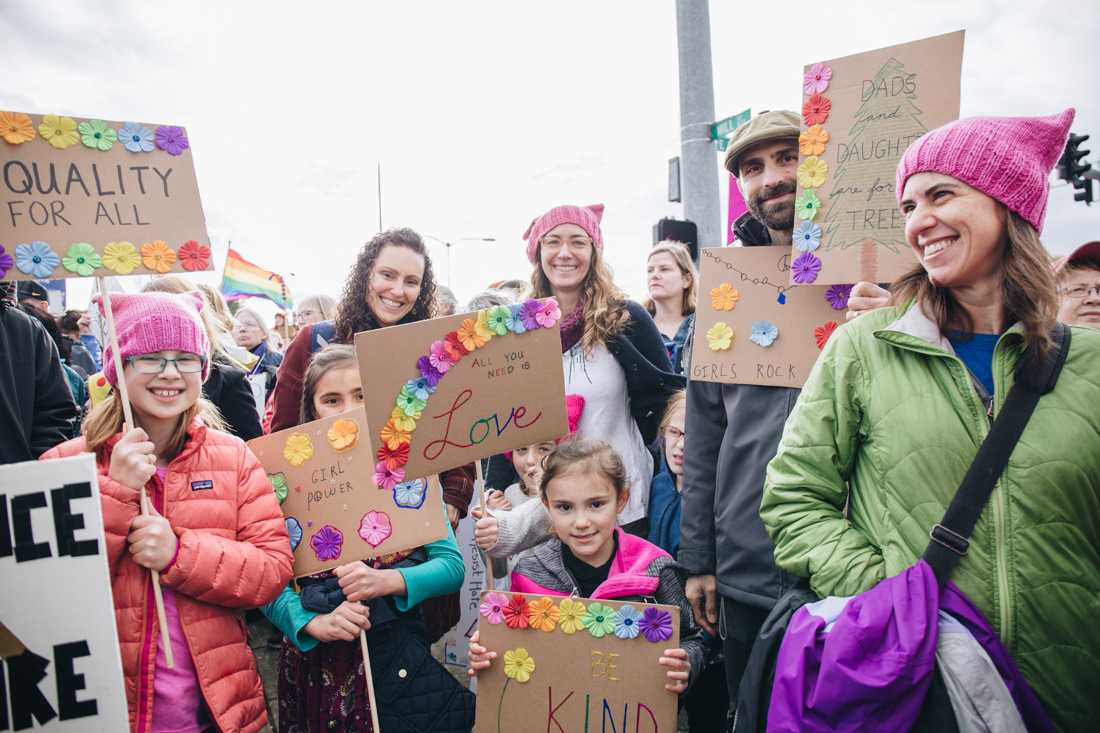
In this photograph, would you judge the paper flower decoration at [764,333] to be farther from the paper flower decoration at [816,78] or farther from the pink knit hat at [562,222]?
the pink knit hat at [562,222]

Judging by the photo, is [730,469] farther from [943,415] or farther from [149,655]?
[149,655]

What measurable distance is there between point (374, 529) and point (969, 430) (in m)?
1.91

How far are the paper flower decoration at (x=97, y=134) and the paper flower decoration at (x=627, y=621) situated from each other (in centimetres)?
230

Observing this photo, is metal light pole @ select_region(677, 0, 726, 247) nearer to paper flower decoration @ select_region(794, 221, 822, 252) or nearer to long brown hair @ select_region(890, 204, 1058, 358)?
paper flower decoration @ select_region(794, 221, 822, 252)

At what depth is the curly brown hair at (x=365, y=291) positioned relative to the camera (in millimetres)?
3326

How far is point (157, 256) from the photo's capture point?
233 cm

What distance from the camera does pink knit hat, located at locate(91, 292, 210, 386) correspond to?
2.27 meters

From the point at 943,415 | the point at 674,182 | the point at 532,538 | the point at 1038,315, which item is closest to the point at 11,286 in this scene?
the point at 532,538

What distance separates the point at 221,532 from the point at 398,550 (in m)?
0.60

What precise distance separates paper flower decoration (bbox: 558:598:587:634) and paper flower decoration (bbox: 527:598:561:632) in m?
0.02

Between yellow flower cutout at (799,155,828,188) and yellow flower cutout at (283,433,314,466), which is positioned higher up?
yellow flower cutout at (799,155,828,188)

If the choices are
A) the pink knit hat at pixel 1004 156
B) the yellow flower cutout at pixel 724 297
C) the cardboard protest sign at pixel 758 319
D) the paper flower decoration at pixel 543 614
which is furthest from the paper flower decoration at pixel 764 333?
the paper flower decoration at pixel 543 614

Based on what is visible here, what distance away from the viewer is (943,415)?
1612 millimetres

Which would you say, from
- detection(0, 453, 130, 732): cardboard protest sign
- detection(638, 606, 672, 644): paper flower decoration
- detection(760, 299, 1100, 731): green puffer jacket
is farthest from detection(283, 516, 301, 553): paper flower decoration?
detection(760, 299, 1100, 731): green puffer jacket
